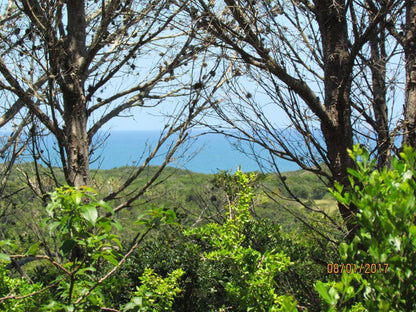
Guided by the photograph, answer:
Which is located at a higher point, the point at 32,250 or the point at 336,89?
the point at 336,89

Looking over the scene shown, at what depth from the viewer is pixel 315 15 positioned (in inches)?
132

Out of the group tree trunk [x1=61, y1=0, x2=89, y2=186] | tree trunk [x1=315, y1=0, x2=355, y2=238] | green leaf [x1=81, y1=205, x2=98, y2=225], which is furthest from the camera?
tree trunk [x1=61, y1=0, x2=89, y2=186]

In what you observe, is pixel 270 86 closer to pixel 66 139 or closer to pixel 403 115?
pixel 403 115

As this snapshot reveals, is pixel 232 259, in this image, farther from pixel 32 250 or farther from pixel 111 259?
pixel 32 250

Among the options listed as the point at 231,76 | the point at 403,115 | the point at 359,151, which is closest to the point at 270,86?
the point at 231,76

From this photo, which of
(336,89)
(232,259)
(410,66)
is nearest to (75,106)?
(232,259)

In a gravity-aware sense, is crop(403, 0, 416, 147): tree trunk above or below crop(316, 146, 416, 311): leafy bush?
above

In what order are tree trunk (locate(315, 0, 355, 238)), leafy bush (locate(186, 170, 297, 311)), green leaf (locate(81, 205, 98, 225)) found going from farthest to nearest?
tree trunk (locate(315, 0, 355, 238)) → leafy bush (locate(186, 170, 297, 311)) → green leaf (locate(81, 205, 98, 225))

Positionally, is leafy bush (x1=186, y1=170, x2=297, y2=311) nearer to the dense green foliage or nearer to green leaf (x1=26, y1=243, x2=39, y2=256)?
the dense green foliage

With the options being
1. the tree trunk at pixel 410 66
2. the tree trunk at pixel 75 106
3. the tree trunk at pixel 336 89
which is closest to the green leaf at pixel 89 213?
the tree trunk at pixel 75 106

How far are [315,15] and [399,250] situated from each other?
2.57m

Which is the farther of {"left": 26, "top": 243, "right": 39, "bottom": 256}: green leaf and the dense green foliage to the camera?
→ {"left": 26, "top": 243, "right": 39, "bottom": 256}: green leaf

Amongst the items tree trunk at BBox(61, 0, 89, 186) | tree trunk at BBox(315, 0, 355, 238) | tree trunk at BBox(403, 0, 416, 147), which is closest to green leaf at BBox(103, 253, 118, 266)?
tree trunk at BBox(61, 0, 89, 186)

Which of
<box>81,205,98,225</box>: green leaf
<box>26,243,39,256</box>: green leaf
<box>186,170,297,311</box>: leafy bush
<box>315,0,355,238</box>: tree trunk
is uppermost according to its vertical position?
<box>315,0,355,238</box>: tree trunk
